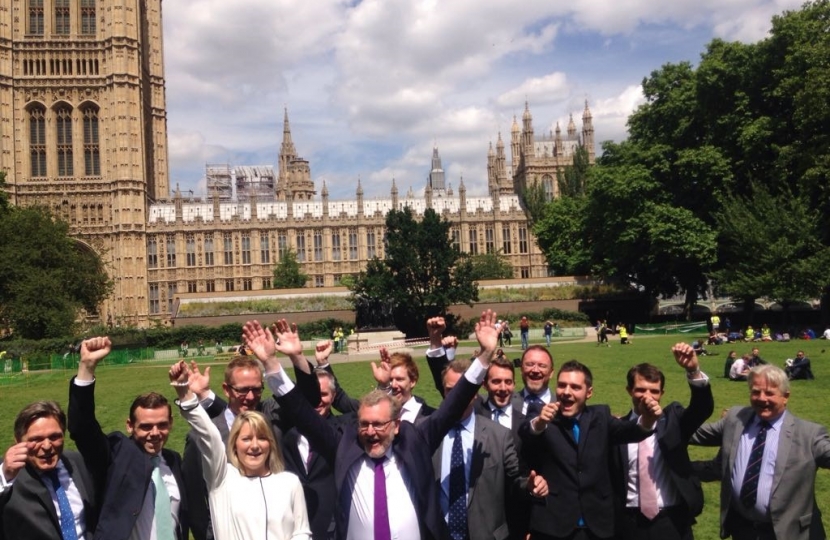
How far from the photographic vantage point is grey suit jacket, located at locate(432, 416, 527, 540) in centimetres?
447

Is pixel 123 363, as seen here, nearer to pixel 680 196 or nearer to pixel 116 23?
pixel 680 196

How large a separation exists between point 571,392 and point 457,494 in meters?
0.91

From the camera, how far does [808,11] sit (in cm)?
3020

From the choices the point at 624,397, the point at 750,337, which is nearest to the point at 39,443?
the point at 624,397

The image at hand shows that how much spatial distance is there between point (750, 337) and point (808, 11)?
43.6 feet

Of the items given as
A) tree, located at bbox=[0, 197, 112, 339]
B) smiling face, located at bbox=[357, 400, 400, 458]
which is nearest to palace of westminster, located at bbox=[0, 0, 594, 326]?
tree, located at bbox=[0, 197, 112, 339]

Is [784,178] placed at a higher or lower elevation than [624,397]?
higher

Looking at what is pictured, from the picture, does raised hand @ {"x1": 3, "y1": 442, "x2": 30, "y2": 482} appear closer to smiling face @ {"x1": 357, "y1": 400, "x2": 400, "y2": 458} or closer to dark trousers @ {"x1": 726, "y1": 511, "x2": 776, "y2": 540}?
smiling face @ {"x1": 357, "y1": 400, "x2": 400, "y2": 458}

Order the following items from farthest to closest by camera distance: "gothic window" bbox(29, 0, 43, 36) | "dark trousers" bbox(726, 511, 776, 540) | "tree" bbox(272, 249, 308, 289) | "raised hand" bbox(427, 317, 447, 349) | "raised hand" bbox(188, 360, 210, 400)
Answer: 1. "gothic window" bbox(29, 0, 43, 36)
2. "tree" bbox(272, 249, 308, 289)
3. "raised hand" bbox(427, 317, 447, 349)
4. "raised hand" bbox(188, 360, 210, 400)
5. "dark trousers" bbox(726, 511, 776, 540)

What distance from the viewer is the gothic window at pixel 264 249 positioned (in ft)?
223

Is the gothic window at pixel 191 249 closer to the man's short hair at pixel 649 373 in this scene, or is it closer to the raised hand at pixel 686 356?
the man's short hair at pixel 649 373

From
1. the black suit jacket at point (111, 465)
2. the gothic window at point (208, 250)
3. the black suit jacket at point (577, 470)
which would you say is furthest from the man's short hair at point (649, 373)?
the gothic window at point (208, 250)

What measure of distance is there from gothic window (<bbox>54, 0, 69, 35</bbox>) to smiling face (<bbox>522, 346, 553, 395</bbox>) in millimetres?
67722

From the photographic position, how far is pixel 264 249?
6825 cm
